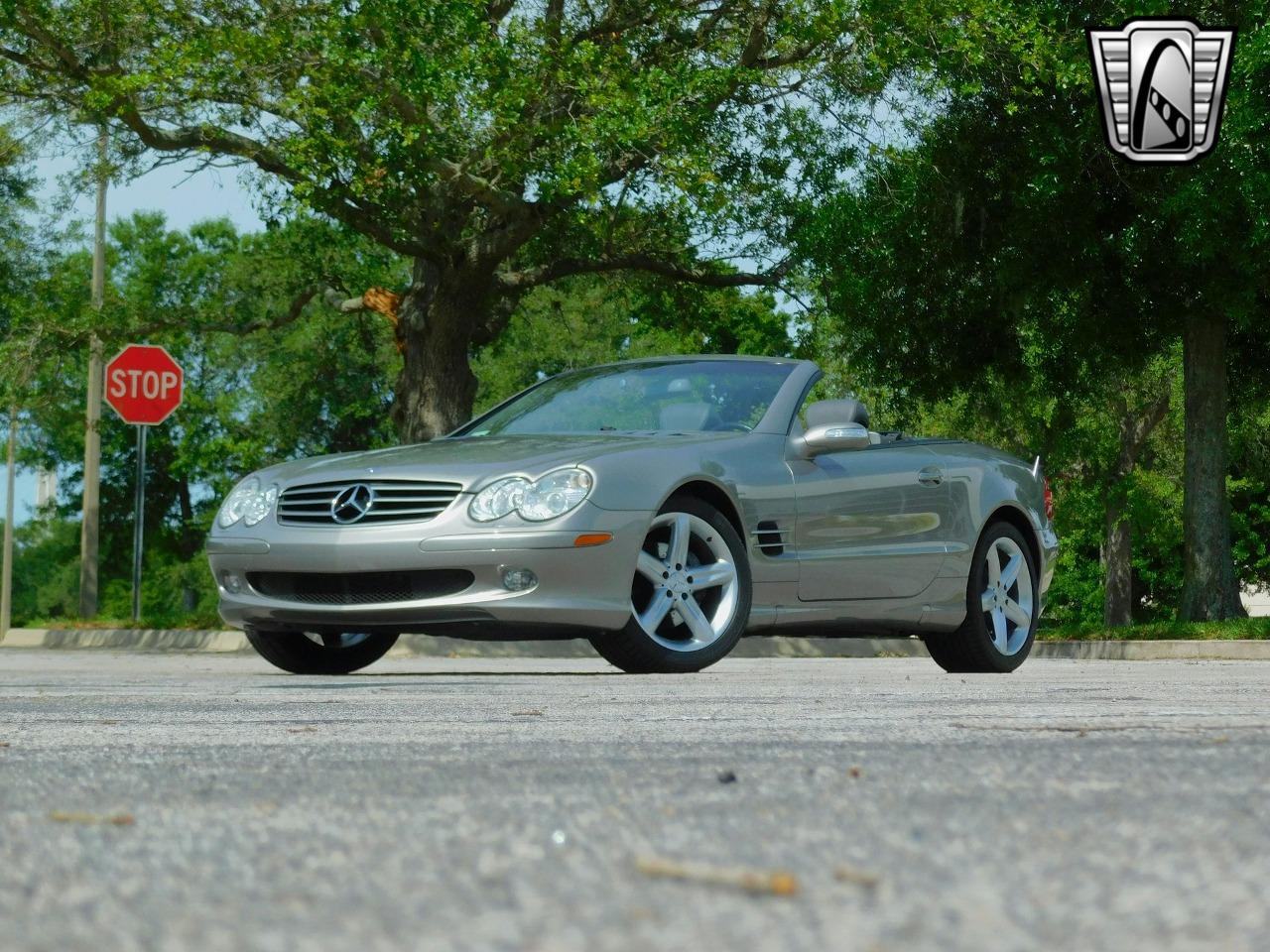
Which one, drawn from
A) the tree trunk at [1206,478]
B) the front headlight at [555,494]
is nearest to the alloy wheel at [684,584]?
the front headlight at [555,494]

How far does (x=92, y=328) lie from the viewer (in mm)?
21406

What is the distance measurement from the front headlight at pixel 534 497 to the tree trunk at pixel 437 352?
40.3 ft

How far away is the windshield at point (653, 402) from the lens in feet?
29.3

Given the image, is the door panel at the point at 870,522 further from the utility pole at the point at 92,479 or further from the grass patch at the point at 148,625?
the utility pole at the point at 92,479

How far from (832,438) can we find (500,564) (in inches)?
70.6

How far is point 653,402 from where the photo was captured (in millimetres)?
9086

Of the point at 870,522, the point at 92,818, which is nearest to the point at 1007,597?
the point at 870,522

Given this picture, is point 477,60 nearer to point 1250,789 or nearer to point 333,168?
point 333,168

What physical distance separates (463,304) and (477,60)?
3906 mm

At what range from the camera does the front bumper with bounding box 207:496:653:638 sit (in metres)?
7.82

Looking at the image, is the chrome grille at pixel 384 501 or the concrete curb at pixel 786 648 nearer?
the chrome grille at pixel 384 501

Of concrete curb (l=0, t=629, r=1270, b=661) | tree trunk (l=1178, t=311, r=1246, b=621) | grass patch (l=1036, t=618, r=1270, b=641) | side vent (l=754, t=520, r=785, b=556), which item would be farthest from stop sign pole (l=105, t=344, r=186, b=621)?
side vent (l=754, t=520, r=785, b=556)

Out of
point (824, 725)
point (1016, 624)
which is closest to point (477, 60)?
point (1016, 624)

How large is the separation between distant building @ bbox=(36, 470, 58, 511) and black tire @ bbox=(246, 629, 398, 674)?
49.2 metres
